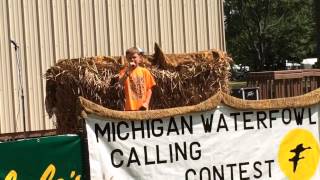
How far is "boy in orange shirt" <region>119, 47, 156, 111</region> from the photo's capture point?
734 centimetres

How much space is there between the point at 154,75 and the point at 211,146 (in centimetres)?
242

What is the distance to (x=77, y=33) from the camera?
12.0 metres

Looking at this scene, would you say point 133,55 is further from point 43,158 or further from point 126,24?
point 126,24

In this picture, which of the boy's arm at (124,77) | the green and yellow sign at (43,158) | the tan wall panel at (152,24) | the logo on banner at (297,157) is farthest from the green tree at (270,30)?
the green and yellow sign at (43,158)

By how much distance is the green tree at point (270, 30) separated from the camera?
6047 cm

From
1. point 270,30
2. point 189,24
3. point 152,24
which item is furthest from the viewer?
point 270,30

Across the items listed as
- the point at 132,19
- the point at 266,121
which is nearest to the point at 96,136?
the point at 266,121

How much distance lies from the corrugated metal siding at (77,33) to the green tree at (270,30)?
47.3 m

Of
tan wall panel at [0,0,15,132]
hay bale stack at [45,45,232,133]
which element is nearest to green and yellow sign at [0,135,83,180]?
hay bale stack at [45,45,232,133]

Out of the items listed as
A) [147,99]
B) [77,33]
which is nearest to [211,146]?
[147,99]

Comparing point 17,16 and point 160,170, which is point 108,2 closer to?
point 17,16

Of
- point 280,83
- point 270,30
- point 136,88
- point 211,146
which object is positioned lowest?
point 211,146

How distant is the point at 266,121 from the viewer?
614cm

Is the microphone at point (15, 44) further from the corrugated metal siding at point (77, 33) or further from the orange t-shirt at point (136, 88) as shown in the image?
the orange t-shirt at point (136, 88)
